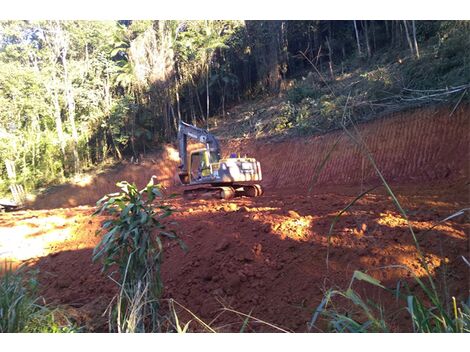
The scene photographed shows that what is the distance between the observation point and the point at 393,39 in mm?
13719

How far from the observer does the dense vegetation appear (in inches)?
368

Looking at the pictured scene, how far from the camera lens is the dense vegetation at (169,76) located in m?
9.34

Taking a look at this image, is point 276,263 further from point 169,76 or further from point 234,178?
point 169,76

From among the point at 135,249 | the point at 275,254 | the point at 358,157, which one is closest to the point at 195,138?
the point at 358,157

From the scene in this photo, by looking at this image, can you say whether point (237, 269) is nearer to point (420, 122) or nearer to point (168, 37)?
point (420, 122)

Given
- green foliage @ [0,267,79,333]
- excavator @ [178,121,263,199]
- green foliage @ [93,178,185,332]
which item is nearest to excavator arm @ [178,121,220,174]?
excavator @ [178,121,263,199]

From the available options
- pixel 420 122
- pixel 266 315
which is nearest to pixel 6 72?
pixel 266 315

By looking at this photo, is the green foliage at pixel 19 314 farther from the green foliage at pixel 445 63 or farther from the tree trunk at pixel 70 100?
the tree trunk at pixel 70 100

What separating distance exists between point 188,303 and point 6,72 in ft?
26.4

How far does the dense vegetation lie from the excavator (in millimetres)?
3211

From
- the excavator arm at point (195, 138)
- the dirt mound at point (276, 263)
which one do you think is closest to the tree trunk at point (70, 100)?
the excavator arm at point (195, 138)

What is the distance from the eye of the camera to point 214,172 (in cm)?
830

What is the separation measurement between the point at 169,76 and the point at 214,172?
8371mm

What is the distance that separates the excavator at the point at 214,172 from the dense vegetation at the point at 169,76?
321 centimetres
